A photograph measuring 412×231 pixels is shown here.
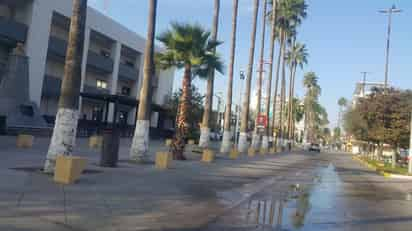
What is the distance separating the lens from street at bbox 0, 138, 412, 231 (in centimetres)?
738

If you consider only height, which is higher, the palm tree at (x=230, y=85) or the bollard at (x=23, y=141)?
the palm tree at (x=230, y=85)

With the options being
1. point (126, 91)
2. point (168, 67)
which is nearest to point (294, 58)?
point (126, 91)

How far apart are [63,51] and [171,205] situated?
105ft

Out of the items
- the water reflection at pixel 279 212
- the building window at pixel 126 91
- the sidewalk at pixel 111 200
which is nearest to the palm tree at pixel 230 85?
the sidewalk at pixel 111 200

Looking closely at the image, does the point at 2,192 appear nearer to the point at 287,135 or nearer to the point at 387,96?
the point at 387,96

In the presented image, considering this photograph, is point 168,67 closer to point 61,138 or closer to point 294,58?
point 61,138

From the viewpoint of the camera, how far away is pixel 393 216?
10.1 m

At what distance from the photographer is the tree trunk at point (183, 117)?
69.1 ft

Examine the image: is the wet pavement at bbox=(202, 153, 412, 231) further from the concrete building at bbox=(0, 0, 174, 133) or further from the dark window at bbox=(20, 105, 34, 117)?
the dark window at bbox=(20, 105, 34, 117)

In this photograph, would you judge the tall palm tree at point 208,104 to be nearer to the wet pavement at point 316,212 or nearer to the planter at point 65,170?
the wet pavement at point 316,212

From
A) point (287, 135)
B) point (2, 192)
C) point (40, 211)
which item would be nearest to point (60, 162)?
point (2, 192)

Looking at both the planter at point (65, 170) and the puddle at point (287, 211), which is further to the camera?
the planter at point (65, 170)

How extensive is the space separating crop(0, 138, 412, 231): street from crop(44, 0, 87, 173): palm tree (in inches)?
32.1

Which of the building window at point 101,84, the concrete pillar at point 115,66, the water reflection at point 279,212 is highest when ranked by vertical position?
the concrete pillar at point 115,66
